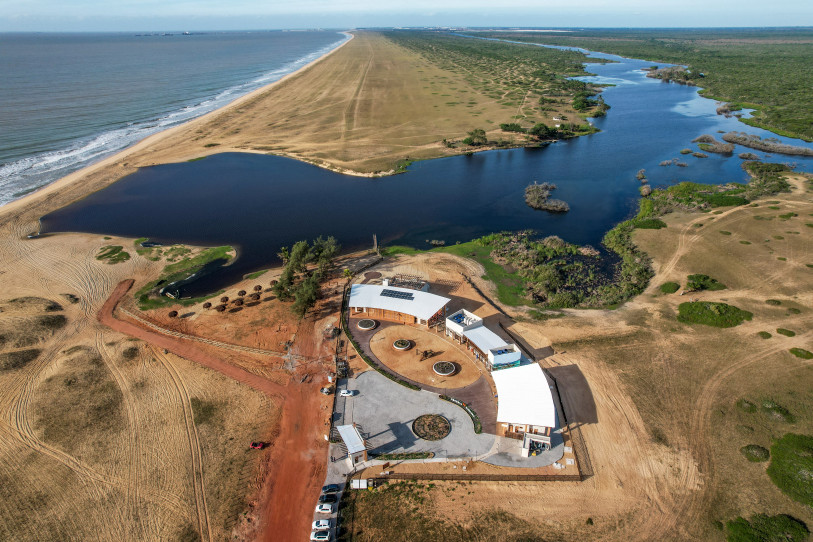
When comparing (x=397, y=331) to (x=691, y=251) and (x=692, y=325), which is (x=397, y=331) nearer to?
(x=692, y=325)

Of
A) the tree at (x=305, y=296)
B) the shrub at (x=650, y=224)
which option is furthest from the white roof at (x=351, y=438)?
the shrub at (x=650, y=224)

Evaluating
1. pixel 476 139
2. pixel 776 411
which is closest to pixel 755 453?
pixel 776 411

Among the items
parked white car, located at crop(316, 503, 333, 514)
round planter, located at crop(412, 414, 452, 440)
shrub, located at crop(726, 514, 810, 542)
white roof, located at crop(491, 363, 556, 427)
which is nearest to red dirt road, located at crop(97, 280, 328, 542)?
parked white car, located at crop(316, 503, 333, 514)

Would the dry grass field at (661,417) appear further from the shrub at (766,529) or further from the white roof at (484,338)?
the white roof at (484,338)

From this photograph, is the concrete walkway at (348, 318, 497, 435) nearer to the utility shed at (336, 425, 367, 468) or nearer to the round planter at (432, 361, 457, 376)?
the round planter at (432, 361, 457, 376)

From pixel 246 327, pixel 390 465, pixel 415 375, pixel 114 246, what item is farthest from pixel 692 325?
pixel 114 246

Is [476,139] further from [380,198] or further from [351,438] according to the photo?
[351,438]
